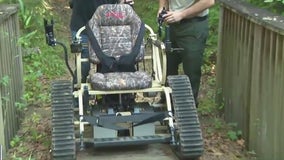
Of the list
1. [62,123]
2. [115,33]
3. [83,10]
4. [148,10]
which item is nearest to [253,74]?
[115,33]

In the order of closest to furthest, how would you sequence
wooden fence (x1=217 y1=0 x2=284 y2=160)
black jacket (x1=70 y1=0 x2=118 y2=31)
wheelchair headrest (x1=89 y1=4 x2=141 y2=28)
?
wooden fence (x1=217 y1=0 x2=284 y2=160) → wheelchair headrest (x1=89 y1=4 x2=141 y2=28) → black jacket (x1=70 y1=0 x2=118 y2=31)

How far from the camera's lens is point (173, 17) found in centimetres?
611

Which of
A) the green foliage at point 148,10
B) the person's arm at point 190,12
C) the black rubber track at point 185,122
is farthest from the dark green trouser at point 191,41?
the green foliage at point 148,10

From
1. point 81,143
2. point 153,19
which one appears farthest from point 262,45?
point 153,19

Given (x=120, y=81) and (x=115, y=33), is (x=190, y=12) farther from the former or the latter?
(x=120, y=81)

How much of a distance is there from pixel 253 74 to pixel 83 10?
88.8 inches

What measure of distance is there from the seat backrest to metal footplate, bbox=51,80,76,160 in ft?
2.18

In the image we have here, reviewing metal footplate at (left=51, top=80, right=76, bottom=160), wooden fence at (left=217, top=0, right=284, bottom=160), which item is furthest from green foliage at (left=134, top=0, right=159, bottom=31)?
metal footplate at (left=51, top=80, right=76, bottom=160)

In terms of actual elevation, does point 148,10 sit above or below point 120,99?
above

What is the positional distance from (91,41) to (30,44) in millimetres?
4472

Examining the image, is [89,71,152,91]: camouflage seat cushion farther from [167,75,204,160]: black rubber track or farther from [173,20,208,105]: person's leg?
[173,20,208,105]: person's leg

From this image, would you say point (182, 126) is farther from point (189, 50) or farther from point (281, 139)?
point (189, 50)

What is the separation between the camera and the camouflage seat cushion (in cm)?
527

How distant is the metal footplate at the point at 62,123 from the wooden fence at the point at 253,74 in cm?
172
